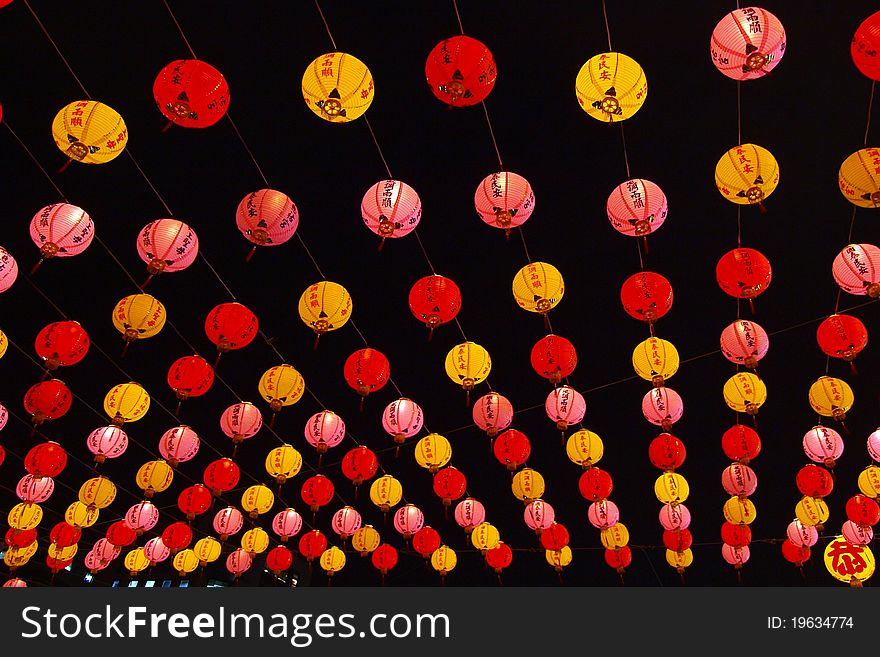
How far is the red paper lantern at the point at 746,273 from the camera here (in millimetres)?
5816

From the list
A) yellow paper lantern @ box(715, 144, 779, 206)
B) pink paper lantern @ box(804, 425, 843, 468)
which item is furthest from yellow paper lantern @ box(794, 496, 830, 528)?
yellow paper lantern @ box(715, 144, 779, 206)

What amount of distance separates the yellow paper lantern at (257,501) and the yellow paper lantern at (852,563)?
8.77 m

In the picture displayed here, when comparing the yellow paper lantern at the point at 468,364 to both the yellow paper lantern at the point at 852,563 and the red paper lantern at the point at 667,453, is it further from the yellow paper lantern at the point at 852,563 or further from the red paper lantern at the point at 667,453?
the yellow paper lantern at the point at 852,563

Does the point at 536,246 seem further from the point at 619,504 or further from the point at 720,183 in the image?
the point at 619,504

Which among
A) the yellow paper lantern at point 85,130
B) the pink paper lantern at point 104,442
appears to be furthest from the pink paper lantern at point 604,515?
the yellow paper lantern at point 85,130

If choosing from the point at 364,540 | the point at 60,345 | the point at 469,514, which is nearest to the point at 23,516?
the point at 60,345

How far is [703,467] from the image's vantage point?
1250cm

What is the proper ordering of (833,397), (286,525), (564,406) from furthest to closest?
(286,525)
(564,406)
(833,397)

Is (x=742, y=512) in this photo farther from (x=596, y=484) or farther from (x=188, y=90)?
(x=188, y=90)

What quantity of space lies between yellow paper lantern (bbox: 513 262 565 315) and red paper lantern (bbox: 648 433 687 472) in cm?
321

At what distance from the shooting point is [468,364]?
715 centimetres

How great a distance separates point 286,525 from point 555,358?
20.3 feet

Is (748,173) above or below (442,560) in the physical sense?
above

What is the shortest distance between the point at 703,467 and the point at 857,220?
6.06 meters
